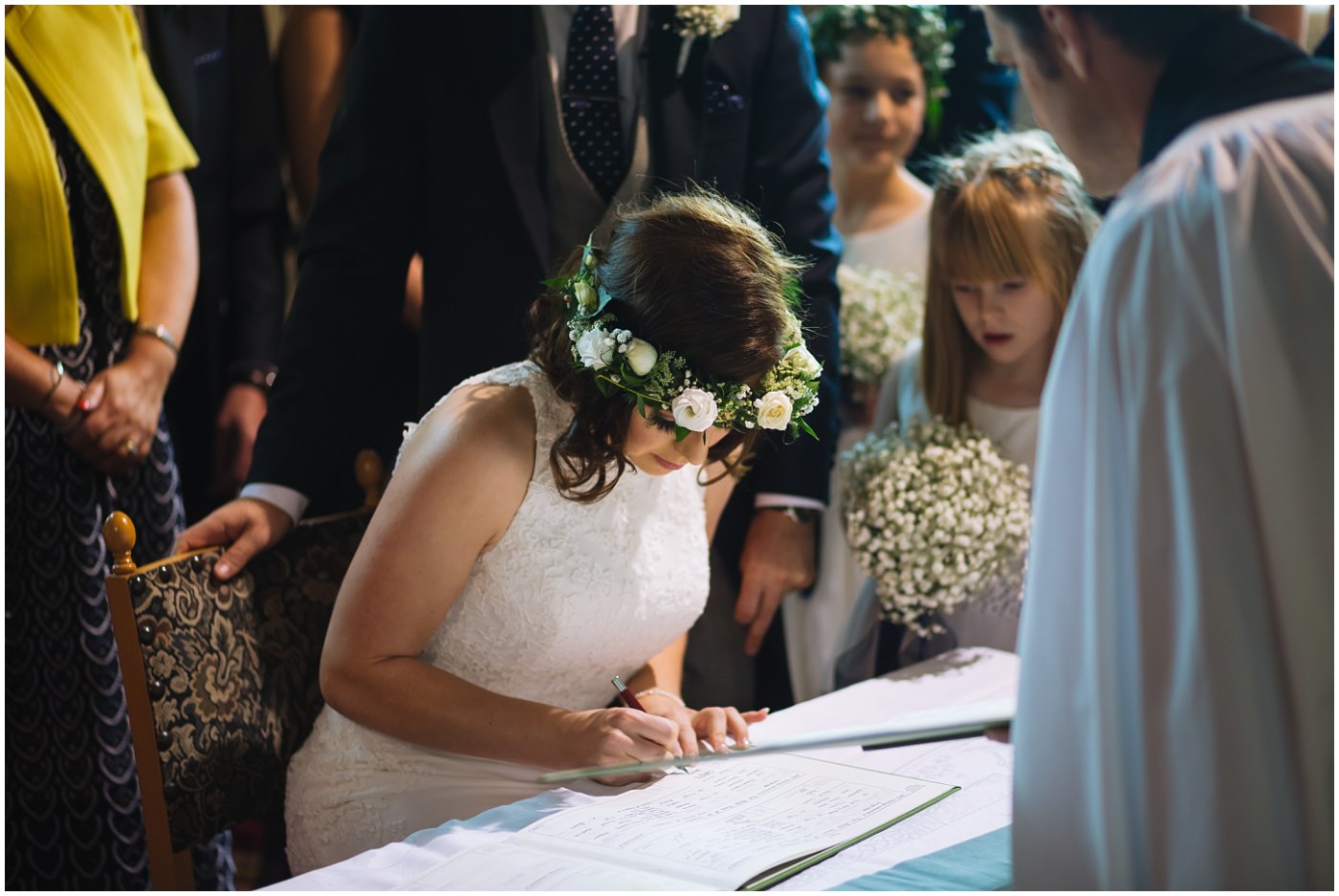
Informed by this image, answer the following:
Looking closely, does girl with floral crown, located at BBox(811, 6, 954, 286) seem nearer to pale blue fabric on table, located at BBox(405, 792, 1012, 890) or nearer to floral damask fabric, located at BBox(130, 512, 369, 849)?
floral damask fabric, located at BBox(130, 512, 369, 849)

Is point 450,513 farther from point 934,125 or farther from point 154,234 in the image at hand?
point 934,125

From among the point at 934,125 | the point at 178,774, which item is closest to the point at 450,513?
the point at 178,774

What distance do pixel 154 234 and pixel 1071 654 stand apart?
2424 millimetres

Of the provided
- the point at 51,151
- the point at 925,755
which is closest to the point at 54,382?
the point at 51,151

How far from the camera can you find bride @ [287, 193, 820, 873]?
5.99ft

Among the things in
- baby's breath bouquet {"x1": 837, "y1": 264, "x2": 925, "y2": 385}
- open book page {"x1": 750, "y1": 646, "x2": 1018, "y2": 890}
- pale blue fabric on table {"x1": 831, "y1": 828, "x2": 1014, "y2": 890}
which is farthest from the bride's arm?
baby's breath bouquet {"x1": 837, "y1": 264, "x2": 925, "y2": 385}

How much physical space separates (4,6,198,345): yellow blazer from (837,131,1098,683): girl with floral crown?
1770 mm

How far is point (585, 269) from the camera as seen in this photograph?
1947mm

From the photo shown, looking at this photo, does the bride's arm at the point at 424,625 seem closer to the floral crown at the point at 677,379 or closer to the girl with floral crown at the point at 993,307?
the floral crown at the point at 677,379

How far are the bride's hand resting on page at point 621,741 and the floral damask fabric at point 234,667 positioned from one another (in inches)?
Result: 22.2

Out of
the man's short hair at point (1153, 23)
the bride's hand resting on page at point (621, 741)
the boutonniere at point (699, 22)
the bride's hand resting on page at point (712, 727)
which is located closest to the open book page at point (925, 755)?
the bride's hand resting on page at point (712, 727)

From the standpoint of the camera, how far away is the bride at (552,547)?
5.99 ft

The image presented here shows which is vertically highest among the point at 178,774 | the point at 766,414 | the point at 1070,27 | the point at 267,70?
the point at 267,70

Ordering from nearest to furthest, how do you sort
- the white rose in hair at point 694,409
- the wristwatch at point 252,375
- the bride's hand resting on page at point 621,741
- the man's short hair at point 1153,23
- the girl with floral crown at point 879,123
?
the man's short hair at point 1153,23 → the bride's hand resting on page at point 621,741 → the white rose in hair at point 694,409 → the wristwatch at point 252,375 → the girl with floral crown at point 879,123
